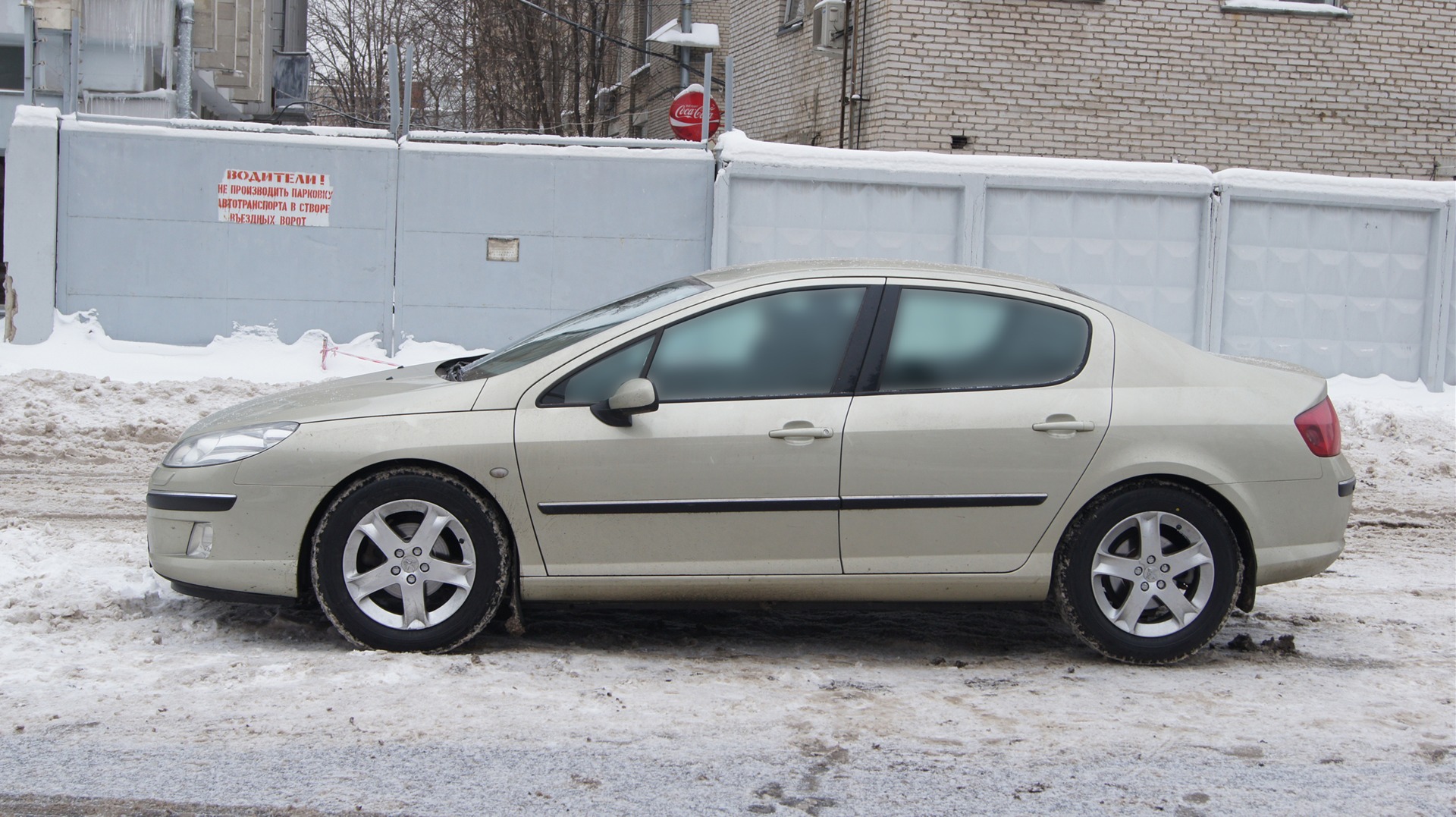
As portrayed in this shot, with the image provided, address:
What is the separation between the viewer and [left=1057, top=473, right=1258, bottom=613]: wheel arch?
16.0 feet

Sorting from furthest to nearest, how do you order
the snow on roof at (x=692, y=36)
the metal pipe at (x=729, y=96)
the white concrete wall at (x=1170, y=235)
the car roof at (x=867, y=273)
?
the snow on roof at (x=692, y=36), the white concrete wall at (x=1170, y=235), the metal pipe at (x=729, y=96), the car roof at (x=867, y=273)

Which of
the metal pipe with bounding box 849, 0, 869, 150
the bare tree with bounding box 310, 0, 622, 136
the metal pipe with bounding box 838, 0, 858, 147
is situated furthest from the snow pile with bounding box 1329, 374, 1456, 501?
the bare tree with bounding box 310, 0, 622, 136

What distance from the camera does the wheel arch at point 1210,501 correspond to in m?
4.89

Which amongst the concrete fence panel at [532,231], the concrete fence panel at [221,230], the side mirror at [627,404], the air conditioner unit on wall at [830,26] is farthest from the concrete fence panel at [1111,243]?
the side mirror at [627,404]

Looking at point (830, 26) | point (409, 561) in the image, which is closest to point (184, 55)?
point (830, 26)

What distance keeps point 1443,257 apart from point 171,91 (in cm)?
1409

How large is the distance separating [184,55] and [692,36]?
7.51m

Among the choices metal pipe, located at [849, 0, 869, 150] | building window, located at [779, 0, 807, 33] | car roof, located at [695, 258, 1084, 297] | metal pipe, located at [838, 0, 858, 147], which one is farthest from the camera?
building window, located at [779, 0, 807, 33]

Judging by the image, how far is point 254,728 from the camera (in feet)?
13.1

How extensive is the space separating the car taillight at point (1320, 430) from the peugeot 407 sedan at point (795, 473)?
0.04ft

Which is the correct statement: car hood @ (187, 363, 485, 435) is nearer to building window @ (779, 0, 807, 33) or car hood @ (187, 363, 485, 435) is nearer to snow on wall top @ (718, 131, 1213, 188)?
snow on wall top @ (718, 131, 1213, 188)

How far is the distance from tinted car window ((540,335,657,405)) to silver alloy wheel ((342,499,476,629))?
558mm

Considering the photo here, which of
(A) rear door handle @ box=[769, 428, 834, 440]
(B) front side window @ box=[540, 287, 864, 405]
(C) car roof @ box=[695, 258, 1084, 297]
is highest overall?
(C) car roof @ box=[695, 258, 1084, 297]

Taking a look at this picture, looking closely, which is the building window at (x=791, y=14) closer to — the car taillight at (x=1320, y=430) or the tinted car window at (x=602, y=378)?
the car taillight at (x=1320, y=430)
